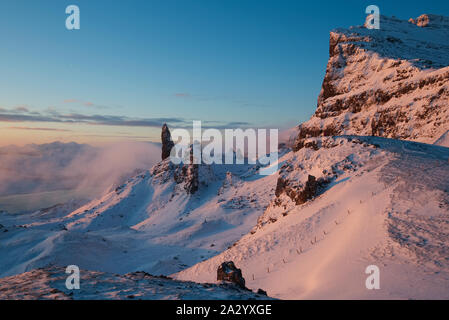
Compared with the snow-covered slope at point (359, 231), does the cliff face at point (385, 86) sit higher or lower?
higher

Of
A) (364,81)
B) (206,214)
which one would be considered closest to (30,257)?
(206,214)

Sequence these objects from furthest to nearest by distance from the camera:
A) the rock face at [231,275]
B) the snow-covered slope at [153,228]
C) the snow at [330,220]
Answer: the snow-covered slope at [153,228]
the rock face at [231,275]
the snow at [330,220]

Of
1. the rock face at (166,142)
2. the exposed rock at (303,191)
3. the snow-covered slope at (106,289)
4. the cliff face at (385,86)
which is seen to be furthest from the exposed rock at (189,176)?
the snow-covered slope at (106,289)

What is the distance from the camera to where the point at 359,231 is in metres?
12.5

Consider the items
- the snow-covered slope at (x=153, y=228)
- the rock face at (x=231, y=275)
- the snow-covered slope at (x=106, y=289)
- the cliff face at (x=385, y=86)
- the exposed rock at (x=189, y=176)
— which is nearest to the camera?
A: the snow-covered slope at (x=106, y=289)

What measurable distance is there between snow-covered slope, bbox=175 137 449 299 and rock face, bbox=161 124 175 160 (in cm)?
7357

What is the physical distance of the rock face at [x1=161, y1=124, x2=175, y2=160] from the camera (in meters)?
94.4

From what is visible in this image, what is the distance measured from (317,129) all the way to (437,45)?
39.8 meters

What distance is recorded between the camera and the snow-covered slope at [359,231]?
8750 mm

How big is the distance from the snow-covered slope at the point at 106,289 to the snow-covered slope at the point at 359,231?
3.60 m

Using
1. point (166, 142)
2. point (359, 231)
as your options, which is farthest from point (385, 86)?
point (166, 142)

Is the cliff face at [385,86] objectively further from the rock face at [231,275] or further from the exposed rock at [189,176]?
the exposed rock at [189,176]

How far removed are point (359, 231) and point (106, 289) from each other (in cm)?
1117
